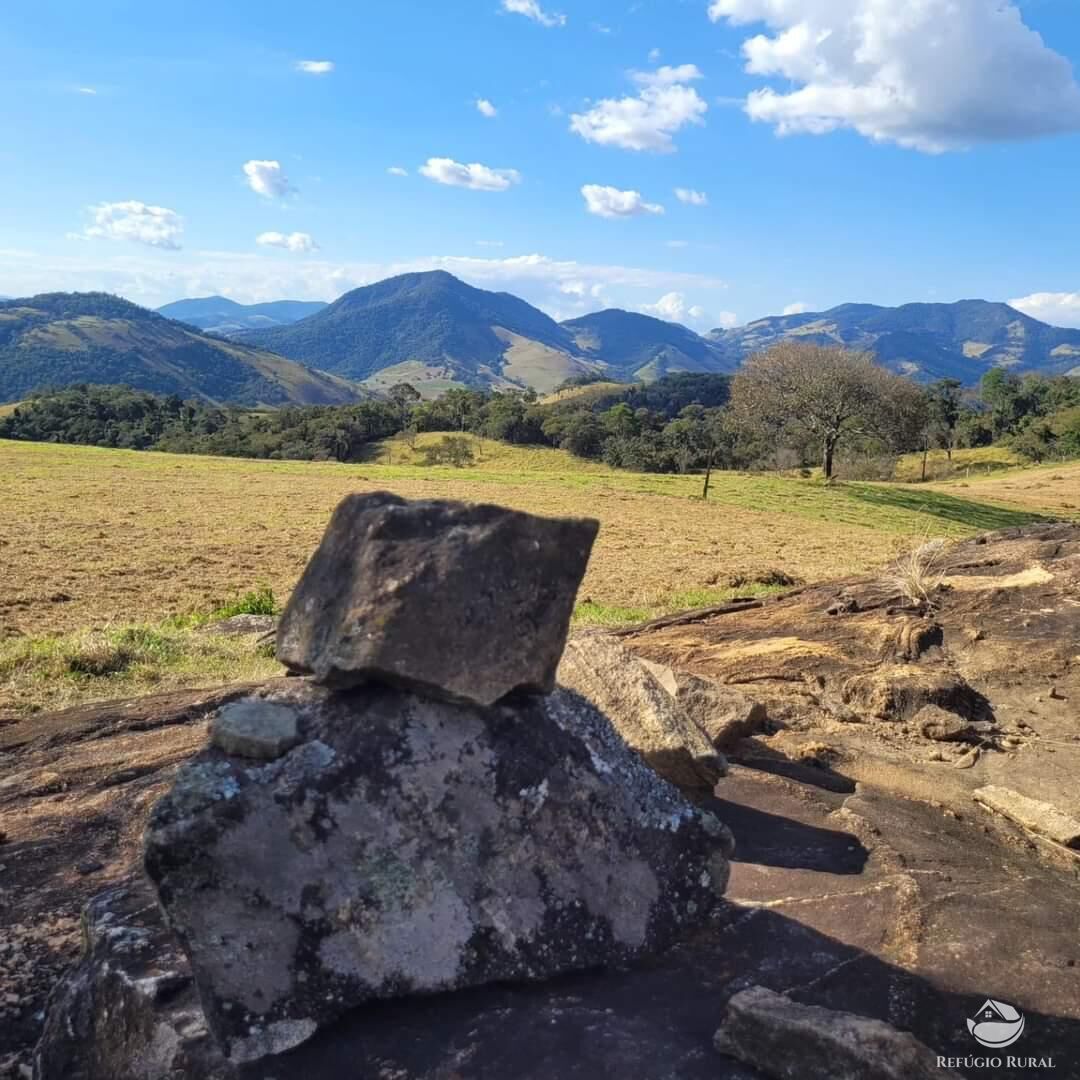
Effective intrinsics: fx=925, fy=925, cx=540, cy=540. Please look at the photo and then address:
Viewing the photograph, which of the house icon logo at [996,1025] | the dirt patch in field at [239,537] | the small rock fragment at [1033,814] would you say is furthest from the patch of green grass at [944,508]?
the house icon logo at [996,1025]

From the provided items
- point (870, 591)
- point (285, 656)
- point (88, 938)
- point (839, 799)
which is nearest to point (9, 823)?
point (88, 938)

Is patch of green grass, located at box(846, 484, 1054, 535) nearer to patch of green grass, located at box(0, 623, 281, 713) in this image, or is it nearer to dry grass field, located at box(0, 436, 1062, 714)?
dry grass field, located at box(0, 436, 1062, 714)

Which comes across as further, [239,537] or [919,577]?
[239,537]

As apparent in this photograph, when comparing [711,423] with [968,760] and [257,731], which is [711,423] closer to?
[968,760]

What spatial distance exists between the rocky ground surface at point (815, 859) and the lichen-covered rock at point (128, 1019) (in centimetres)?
31

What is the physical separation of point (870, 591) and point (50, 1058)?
12.6 metres

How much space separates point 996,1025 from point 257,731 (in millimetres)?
4020

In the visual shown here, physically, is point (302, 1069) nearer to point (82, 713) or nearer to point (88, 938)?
point (88, 938)

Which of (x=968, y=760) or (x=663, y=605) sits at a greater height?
(x=968, y=760)

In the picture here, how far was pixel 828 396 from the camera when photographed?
52781mm

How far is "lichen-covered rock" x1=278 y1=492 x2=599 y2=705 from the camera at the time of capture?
496 cm

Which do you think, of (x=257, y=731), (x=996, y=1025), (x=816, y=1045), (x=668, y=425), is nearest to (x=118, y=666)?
(x=257, y=731)

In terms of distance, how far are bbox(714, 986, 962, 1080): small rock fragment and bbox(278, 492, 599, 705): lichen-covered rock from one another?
199 cm

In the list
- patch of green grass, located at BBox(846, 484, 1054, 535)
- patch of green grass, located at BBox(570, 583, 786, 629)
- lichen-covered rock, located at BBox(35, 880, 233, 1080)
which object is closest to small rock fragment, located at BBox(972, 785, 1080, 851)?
lichen-covered rock, located at BBox(35, 880, 233, 1080)
